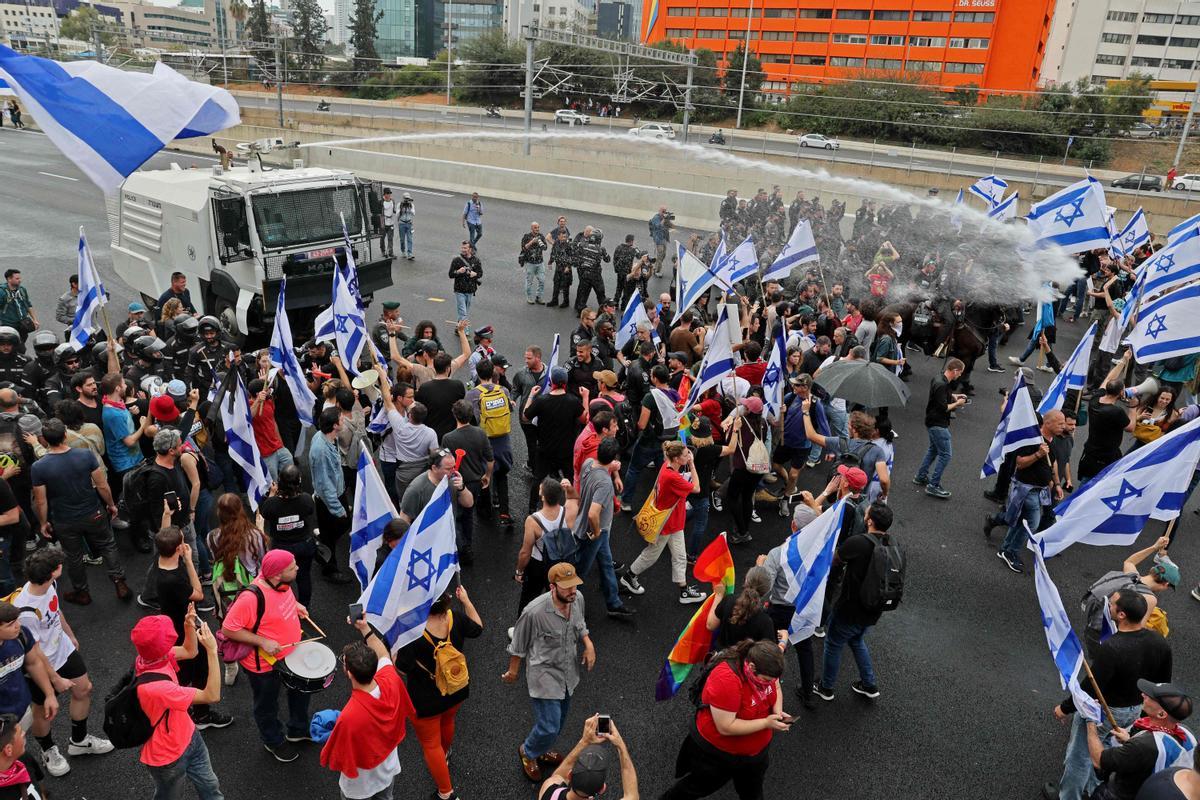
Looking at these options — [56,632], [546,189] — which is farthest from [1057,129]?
[56,632]

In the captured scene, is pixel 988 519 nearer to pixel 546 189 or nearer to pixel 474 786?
pixel 474 786

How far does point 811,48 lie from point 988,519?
87.5 metres

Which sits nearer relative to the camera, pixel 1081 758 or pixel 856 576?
pixel 1081 758

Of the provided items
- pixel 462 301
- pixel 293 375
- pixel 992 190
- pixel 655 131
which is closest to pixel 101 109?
pixel 293 375

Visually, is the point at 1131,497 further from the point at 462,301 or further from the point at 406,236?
the point at 406,236

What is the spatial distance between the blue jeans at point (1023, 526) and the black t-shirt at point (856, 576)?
10.2ft

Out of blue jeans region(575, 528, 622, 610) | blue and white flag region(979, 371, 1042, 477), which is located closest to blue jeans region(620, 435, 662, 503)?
blue jeans region(575, 528, 622, 610)

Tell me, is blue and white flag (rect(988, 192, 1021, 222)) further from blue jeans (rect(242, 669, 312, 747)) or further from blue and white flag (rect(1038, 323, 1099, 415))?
blue jeans (rect(242, 669, 312, 747))

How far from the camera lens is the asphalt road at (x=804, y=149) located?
111 feet

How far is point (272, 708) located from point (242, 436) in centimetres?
277

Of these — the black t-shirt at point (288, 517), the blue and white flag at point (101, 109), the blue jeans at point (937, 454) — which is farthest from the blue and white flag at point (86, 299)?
the blue jeans at point (937, 454)

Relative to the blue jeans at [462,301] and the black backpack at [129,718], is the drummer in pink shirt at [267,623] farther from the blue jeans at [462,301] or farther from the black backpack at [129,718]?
the blue jeans at [462,301]

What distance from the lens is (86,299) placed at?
953 cm

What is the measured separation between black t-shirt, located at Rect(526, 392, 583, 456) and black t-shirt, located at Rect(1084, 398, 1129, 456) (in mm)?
5764
